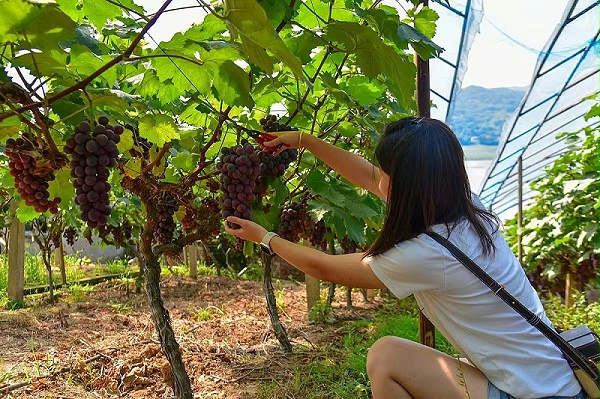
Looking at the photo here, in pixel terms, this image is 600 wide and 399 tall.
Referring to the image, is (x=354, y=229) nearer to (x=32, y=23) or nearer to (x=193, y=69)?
(x=193, y=69)

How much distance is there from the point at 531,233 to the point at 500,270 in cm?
566

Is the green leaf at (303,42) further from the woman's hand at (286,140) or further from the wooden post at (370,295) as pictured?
the wooden post at (370,295)

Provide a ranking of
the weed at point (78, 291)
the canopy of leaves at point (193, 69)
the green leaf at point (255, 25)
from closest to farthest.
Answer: the green leaf at point (255, 25) → the canopy of leaves at point (193, 69) → the weed at point (78, 291)

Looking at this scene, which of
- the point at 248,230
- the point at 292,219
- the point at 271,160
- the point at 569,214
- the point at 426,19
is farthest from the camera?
the point at 569,214

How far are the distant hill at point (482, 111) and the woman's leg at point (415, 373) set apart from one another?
239 inches

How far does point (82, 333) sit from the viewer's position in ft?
15.5

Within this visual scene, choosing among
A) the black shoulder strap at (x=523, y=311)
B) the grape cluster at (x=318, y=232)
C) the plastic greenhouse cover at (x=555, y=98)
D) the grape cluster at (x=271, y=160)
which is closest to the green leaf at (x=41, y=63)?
the grape cluster at (x=271, y=160)

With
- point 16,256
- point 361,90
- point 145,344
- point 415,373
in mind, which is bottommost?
point 145,344

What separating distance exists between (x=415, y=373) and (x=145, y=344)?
2.40 meters

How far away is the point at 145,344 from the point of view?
3.75 meters

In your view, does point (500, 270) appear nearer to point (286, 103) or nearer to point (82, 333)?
point (286, 103)

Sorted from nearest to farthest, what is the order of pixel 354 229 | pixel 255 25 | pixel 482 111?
1. pixel 255 25
2. pixel 354 229
3. pixel 482 111

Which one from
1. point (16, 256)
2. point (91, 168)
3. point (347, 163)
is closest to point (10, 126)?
point (91, 168)

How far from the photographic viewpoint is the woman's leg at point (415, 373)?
1827mm
